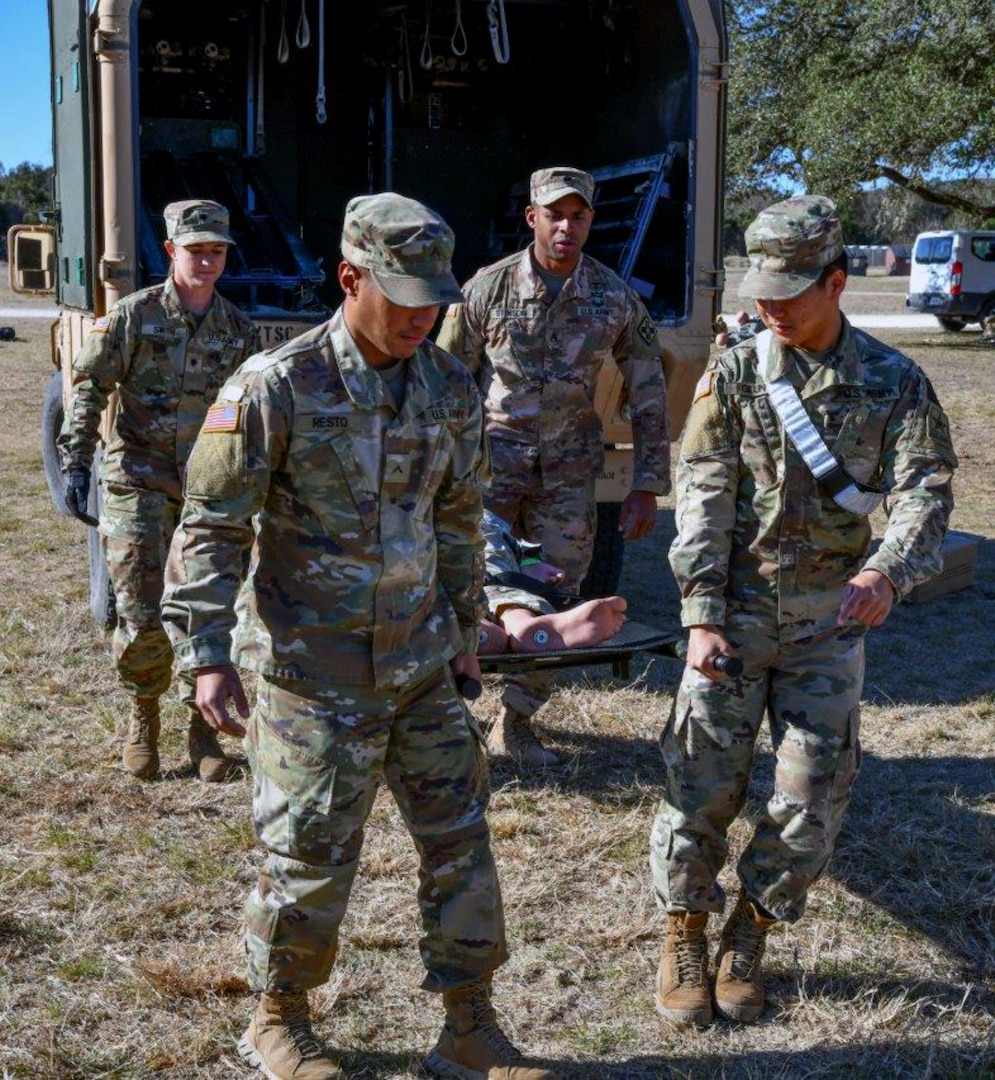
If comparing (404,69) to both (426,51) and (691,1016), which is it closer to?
(426,51)

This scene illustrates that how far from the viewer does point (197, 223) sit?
4.60 m

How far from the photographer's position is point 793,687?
3.25 metres

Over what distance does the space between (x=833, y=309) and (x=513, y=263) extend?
1847 millimetres

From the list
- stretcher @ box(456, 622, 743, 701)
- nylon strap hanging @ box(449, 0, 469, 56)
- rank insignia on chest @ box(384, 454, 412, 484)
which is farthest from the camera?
nylon strap hanging @ box(449, 0, 469, 56)

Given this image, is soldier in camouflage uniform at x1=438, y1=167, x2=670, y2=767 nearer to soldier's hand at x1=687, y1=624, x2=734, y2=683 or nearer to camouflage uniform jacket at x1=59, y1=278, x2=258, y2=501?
camouflage uniform jacket at x1=59, y1=278, x2=258, y2=501

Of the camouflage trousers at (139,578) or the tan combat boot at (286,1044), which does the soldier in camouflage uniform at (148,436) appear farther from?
the tan combat boot at (286,1044)

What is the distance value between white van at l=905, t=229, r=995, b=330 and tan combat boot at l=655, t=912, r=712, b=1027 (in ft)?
71.4

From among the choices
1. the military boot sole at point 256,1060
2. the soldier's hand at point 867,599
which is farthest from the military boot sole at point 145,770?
the soldier's hand at point 867,599

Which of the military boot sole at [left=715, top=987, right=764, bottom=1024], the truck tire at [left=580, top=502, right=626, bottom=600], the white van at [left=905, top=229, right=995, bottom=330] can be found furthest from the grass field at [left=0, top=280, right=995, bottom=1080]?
the white van at [left=905, top=229, right=995, bottom=330]

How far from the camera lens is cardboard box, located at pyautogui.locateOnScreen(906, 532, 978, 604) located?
275 inches

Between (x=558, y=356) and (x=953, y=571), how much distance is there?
3104mm

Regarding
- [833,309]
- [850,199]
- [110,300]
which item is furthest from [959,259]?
[833,309]

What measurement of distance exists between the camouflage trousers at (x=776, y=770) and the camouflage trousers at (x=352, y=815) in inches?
20.6

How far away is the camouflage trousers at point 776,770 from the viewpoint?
320 centimetres
